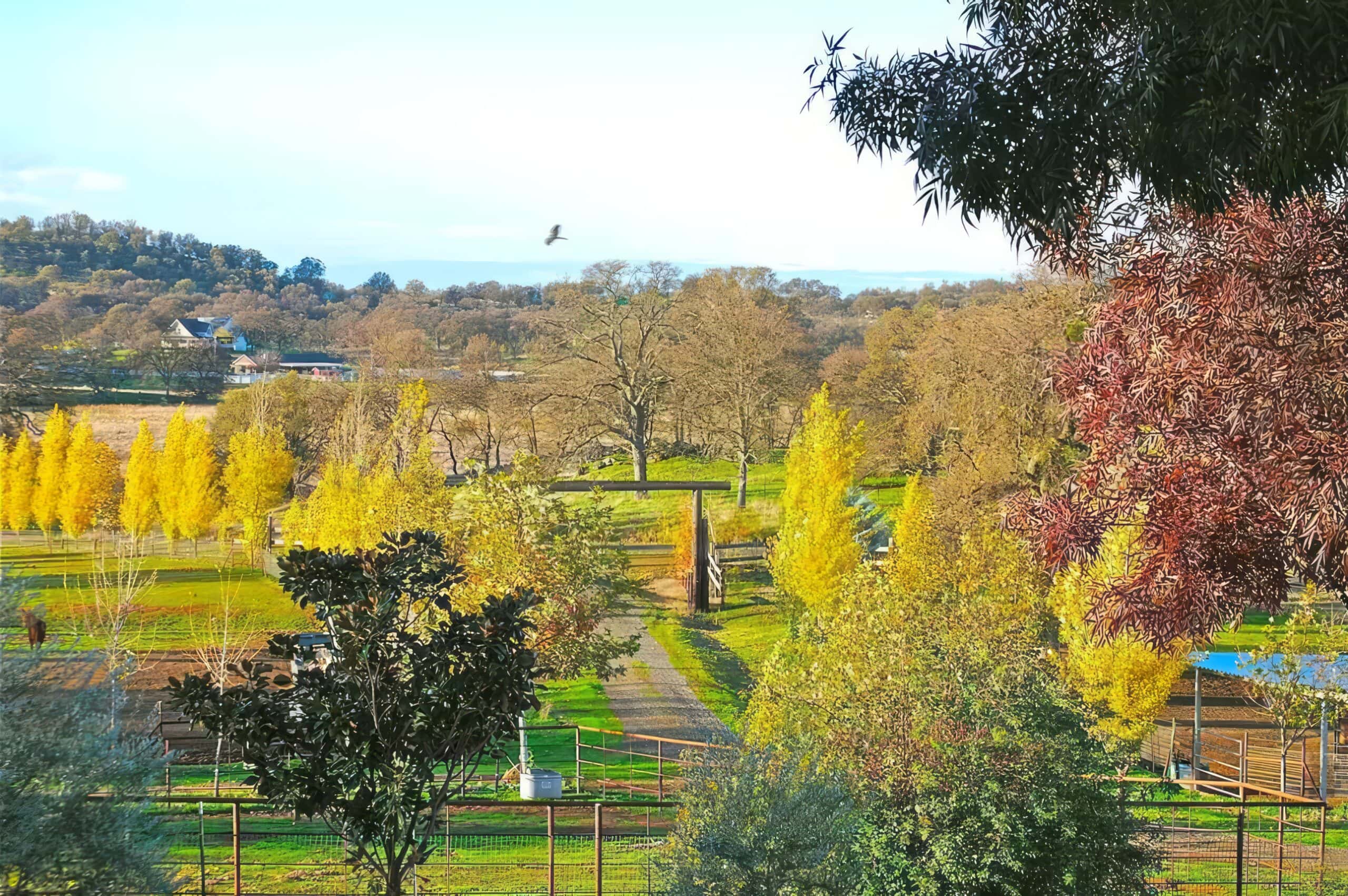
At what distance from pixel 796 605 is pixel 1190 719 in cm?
691

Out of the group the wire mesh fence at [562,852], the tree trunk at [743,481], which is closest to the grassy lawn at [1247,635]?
the wire mesh fence at [562,852]

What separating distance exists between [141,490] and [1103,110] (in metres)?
24.0

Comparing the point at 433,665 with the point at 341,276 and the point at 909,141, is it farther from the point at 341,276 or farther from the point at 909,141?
the point at 341,276

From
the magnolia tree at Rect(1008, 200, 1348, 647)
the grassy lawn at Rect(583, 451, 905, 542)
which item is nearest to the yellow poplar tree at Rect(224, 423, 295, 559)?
the grassy lawn at Rect(583, 451, 905, 542)

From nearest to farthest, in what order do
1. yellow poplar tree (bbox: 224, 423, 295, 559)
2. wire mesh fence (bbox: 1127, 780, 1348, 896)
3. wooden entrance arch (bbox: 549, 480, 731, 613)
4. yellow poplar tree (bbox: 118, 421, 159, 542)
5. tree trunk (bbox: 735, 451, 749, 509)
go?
wire mesh fence (bbox: 1127, 780, 1348, 896) < wooden entrance arch (bbox: 549, 480, 731, 613) < yellow poplar tree (bbox: 224, 423, 295, 559) < yellow poplar tree (bbox: 118, 421, 159, 542) < tree trunk (bbox: 735, 451, 749, 509)

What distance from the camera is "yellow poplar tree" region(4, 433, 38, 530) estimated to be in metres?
22.4

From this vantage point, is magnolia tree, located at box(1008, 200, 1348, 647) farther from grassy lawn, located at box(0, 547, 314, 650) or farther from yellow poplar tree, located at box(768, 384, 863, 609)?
grassy lawn, located at box(0, 547, 314, 650)

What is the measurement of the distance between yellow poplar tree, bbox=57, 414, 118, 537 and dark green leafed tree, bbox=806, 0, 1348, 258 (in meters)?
22.1

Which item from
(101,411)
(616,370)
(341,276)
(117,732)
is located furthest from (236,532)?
(117,732)

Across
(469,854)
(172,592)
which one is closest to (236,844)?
(469,854)

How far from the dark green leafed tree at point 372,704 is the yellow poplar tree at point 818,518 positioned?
1386cm

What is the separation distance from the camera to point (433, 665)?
17.6 feet

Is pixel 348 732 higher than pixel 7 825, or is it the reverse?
pixel 348 732

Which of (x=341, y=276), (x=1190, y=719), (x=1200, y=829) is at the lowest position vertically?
(x=1190, y=719)
